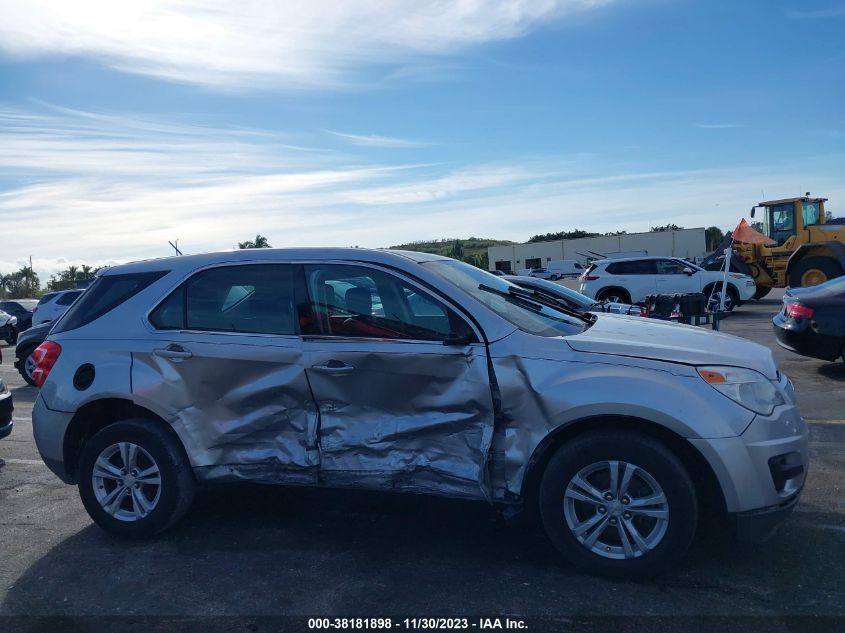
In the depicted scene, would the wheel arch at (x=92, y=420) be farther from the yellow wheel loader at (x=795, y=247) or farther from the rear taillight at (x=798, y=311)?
the yellow wheel loader at (x=795, y=247)

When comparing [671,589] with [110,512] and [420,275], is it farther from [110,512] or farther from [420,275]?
[110,512]

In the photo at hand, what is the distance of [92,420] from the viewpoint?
5031mm

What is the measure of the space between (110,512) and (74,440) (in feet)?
1.85

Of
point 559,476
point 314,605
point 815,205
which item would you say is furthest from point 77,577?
point 815,205

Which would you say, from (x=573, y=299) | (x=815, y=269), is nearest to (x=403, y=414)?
(x=573, y=299)

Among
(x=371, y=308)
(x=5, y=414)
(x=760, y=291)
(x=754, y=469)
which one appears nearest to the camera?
(x=754, y=469)

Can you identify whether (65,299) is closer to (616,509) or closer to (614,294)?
(614,294)

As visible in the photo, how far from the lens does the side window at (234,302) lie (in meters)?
4.70

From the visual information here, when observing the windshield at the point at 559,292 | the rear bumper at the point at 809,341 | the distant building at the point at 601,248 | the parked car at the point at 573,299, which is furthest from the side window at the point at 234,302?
the distant building at the point at 601,248

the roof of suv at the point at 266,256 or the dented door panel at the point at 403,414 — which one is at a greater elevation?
the roof of suv at the point at 266,256

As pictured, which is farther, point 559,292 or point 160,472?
point 559,292

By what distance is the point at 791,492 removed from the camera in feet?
13.1

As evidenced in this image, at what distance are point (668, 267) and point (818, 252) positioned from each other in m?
4.11

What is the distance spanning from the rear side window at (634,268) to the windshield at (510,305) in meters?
16.8
